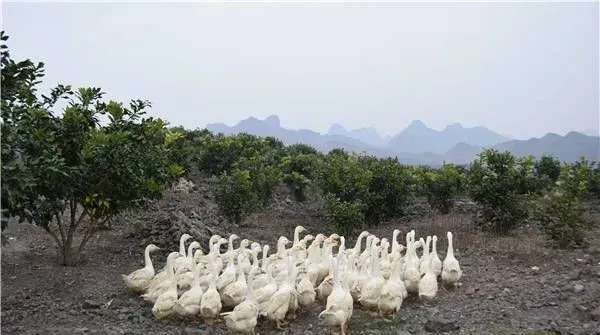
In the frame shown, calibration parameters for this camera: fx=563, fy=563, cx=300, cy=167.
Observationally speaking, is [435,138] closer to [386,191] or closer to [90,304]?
[386,191]

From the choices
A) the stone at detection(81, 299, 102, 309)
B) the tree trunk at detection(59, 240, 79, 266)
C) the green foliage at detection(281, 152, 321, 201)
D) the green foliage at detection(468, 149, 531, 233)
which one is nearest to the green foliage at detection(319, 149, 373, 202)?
the green foliage at detection(468, 149, 531, 233)

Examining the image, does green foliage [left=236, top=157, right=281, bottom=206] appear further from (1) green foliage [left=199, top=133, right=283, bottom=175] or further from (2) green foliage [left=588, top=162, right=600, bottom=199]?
(2) green foliage [left=588, top=162, right=600, bottom=199]

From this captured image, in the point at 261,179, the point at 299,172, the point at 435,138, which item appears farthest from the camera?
the point at 435,138

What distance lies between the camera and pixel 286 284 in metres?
7.09

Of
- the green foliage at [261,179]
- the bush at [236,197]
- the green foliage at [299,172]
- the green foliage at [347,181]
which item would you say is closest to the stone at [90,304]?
the bush at [236,197]

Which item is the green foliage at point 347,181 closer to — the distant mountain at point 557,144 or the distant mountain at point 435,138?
the distant mountain at point 557,144

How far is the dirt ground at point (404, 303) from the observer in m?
6.86

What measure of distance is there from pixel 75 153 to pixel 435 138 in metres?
74.3

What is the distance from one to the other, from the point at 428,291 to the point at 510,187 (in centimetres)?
516

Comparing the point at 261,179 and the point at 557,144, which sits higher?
the point at 557,144

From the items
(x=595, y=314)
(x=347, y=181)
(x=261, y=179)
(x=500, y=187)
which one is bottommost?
(x=595, y=314)

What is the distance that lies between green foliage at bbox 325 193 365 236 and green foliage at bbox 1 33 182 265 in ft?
13.0

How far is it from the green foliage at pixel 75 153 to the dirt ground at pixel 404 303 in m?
0.82

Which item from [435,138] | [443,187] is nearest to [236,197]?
[443,187]
